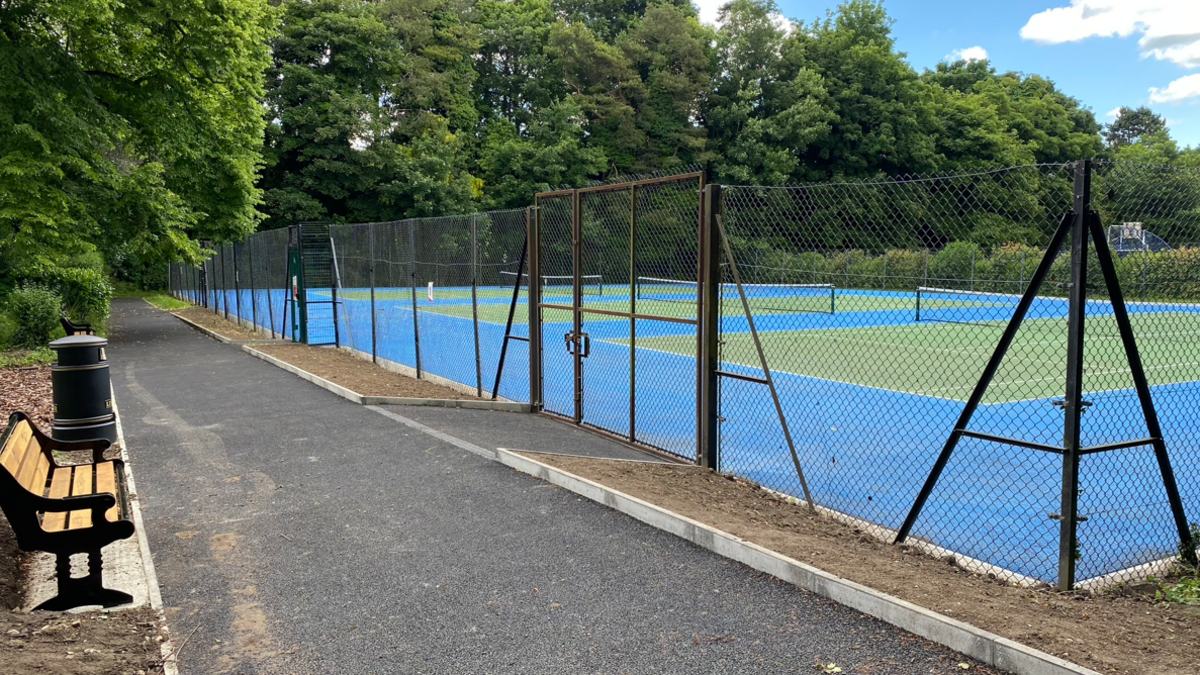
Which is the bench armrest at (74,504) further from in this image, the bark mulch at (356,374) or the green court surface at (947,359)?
the green court surface at (947,359)

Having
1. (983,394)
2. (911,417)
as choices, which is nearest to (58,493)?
(983,394)

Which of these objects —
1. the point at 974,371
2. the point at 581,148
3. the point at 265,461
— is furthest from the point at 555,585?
the point at 581,148

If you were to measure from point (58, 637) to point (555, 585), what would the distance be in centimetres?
256

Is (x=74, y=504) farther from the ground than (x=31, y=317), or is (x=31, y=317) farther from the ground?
(x=31, y=317)

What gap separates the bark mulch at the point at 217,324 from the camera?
2145cm

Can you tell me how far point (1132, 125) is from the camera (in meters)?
117

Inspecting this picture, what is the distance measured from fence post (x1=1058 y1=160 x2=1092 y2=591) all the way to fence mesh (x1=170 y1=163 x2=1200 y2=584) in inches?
4.8

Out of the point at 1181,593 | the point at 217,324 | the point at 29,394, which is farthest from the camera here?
the point at 217,324

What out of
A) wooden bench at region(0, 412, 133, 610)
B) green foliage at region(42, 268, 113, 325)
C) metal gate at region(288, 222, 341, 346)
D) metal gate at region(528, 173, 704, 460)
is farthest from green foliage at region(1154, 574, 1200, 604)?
green foliage at region(42, 268, 113, 325)

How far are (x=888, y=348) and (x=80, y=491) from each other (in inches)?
691

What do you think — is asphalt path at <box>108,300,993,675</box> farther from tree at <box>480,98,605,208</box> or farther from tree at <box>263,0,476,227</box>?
tree at <box>480,98,605,208</box>

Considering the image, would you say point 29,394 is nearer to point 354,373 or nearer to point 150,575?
point 354,373

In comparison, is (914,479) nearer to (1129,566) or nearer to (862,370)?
(1129,566)

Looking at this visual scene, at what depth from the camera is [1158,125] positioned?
115000mm
